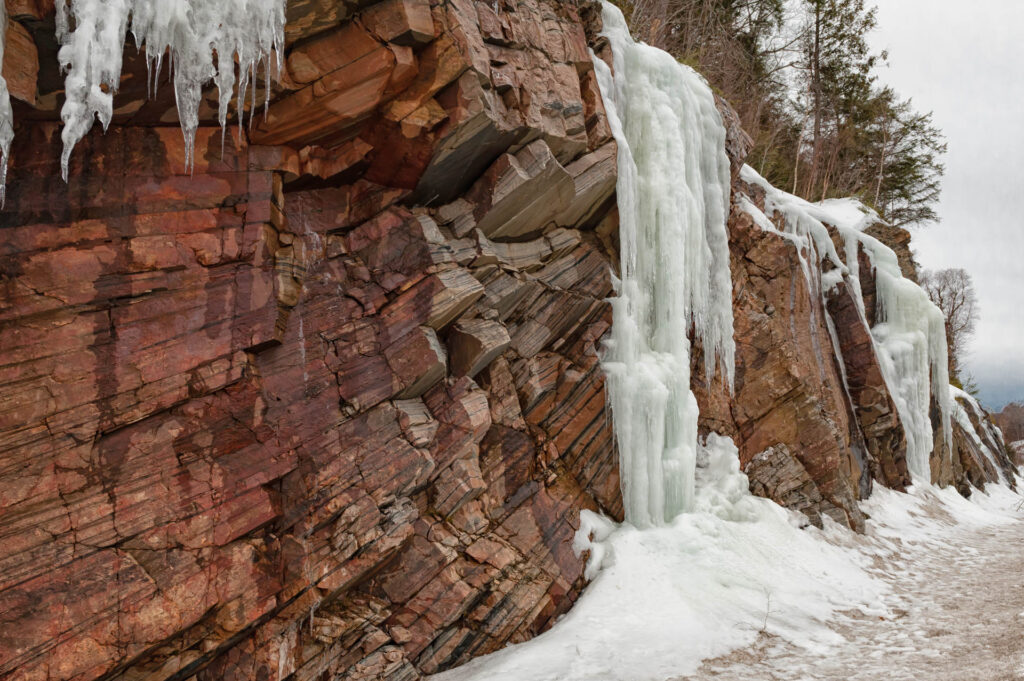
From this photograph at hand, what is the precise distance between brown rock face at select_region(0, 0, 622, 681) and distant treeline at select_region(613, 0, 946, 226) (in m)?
14.5

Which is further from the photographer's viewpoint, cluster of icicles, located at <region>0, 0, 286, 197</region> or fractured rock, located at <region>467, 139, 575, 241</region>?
fractured rock, located at <region>467, 139, 575, 241</region>

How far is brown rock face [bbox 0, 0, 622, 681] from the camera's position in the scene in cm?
485

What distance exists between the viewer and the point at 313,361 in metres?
6.07

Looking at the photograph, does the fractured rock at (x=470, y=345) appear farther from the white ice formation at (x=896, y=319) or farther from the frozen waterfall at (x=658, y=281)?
the white ice formation at (x=896, y=319)

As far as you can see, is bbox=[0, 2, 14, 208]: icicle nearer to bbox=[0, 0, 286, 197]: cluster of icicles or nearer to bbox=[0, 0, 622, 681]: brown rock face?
bbox=[0, 0, 286, 197]: cluster of icicles

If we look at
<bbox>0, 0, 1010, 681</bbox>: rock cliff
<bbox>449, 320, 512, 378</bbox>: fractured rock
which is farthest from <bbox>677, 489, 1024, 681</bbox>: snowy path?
<bbox>449, 320, 512, 378</bbox>: fractured rock

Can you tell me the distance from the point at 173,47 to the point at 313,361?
294 cm

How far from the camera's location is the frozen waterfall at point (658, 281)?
26.9ft

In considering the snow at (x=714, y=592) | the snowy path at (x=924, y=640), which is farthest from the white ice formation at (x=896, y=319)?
the snowy path at (x=924, y=640)

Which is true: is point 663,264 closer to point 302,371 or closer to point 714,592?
point 714,592

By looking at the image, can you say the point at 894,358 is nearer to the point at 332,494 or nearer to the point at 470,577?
the point at 470,577

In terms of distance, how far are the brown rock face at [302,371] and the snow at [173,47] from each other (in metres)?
0.26

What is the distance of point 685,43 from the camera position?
19078 mm

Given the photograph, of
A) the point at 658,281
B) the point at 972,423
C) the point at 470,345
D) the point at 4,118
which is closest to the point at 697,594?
the point at 470,345
